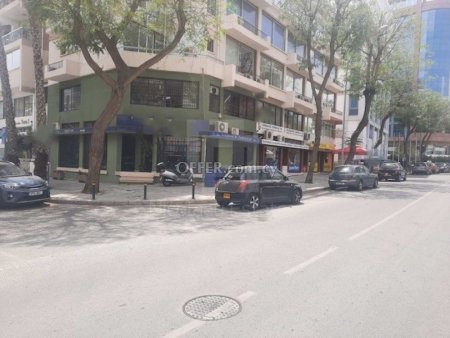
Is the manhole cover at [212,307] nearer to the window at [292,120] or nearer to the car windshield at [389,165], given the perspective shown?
the window at [292,120]

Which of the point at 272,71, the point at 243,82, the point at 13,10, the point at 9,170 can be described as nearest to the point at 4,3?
the point at 13,10

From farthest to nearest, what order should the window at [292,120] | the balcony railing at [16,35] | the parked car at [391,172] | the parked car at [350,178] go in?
the window at [292,120] → the parked car at [391,172] → the balcony railing at [16,35] → the parked car at [350,178]

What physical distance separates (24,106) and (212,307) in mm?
31297

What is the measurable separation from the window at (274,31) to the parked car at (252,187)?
657 inches

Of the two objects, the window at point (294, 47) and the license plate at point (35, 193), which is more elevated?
the window at point (294, 47)

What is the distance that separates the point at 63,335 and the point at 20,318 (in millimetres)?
738

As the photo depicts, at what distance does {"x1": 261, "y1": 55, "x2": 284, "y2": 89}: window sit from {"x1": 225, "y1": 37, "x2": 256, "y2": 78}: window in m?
1.50

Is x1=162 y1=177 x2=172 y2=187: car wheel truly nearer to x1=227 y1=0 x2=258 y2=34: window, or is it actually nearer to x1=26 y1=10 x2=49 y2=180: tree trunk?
x1=26 y1=10 x2=49 y2=180: tree trunk

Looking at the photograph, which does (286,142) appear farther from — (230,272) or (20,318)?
(20,318)

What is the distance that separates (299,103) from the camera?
3162 centimetres

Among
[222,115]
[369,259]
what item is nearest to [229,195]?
[369,259]

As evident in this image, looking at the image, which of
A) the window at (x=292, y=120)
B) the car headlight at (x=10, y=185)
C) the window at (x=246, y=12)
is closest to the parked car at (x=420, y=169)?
the window at (x=292, y=120)

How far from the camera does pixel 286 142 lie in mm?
30391

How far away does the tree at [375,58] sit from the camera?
27.6 m
